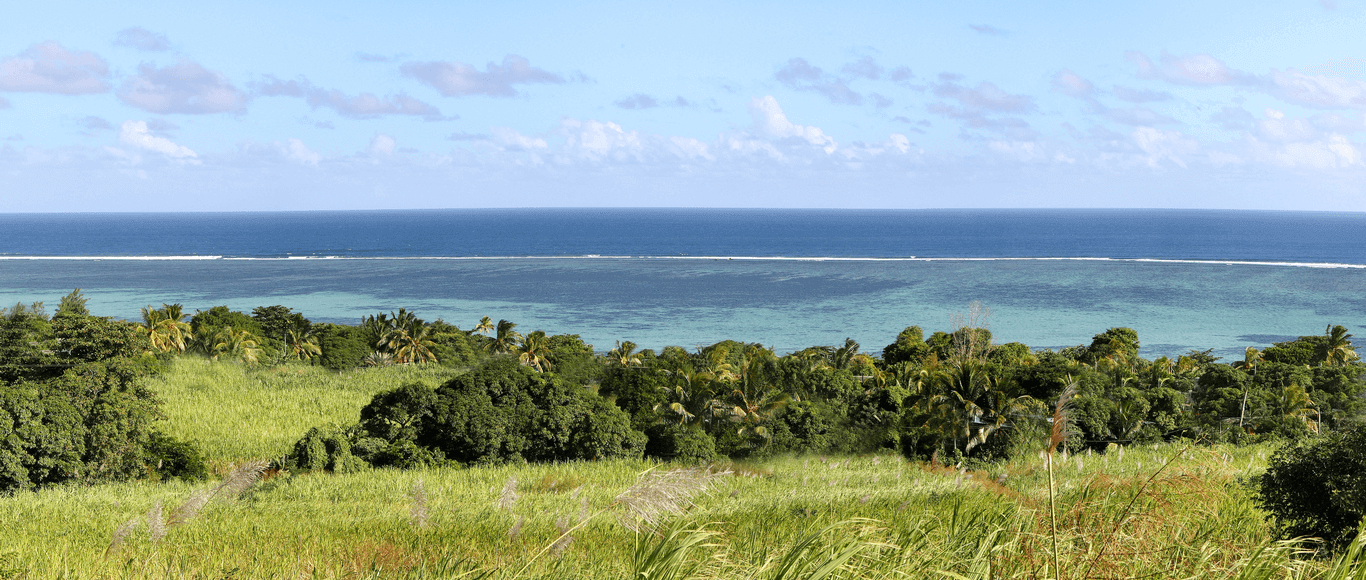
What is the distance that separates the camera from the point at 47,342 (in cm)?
3103

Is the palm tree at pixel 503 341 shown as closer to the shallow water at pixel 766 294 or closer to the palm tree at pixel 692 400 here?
the shallow water at pixel 766 294

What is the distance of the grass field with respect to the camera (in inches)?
214

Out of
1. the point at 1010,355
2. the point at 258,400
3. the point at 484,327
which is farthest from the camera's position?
the point at 484,327

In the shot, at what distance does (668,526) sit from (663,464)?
19.7 meters

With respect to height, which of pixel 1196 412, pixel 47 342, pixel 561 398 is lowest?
pixel 1196 412

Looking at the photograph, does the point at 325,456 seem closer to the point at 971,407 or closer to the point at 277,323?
the point at 971,407

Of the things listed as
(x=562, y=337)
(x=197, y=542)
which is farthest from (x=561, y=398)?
(x=562, y=337)

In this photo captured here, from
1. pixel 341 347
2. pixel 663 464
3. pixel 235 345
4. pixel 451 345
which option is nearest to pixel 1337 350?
pixel 663 464

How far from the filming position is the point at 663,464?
990 inches

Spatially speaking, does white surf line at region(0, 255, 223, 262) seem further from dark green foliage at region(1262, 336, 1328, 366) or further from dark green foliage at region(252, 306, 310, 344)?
dark green foliage at region(1262, 336, 1328, 366)

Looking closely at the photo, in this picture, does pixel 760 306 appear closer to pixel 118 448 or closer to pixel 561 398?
pixel 561 398

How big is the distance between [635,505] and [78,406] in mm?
26912

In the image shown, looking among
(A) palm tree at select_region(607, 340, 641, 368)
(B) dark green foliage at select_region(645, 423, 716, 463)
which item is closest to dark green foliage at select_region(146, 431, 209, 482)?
(B) dark green foliage at select_region(645, 423, 716, 463)

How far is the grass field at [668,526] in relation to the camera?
543 cm
